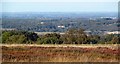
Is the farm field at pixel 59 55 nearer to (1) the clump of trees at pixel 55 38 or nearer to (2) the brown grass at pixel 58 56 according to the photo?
(2) the brown grass at pixel 58 56

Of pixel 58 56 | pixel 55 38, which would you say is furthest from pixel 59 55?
pixel 55 38

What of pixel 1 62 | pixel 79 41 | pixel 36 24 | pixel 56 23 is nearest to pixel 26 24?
pixel 36 24

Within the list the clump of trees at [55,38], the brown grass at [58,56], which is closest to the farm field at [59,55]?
the brown grass at [58,56]

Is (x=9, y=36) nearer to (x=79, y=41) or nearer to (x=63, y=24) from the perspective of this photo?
(x=79, y=41)

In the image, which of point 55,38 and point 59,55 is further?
point 55,38

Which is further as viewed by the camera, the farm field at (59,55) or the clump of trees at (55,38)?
the clump of trees at (55,38)

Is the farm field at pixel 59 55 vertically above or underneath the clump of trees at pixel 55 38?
above

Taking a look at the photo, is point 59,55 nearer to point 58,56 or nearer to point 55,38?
point 58,56

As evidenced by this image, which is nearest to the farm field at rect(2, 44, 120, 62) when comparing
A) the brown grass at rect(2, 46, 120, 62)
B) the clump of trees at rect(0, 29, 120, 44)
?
the brown grass at rect(2, 46, 120, 62)

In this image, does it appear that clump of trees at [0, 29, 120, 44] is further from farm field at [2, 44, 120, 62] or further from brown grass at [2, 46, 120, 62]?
brown grass at [2, 46, 120, 62]
